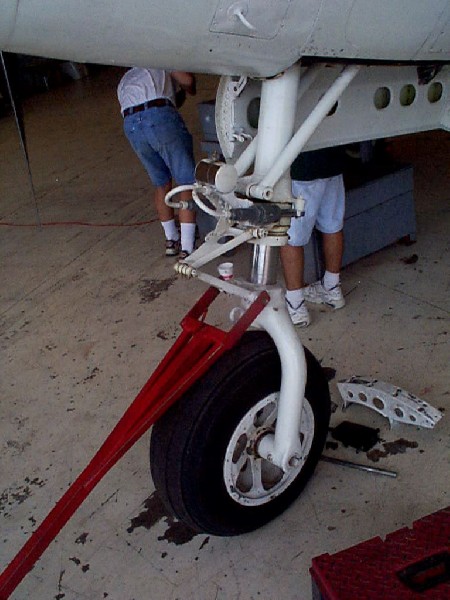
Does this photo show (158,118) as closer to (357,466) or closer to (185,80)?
(185,80)

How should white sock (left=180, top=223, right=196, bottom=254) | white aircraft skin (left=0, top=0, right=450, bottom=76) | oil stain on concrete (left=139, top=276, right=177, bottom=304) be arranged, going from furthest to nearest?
white sock (left=180, top=223, right=196, bottom=254) < oil stain on concrete (left=139, top=276, right=177, bottom=304) < white aircraft skin (left=0, top=0, right=450, bottom=76)

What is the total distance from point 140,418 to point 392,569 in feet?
2.03

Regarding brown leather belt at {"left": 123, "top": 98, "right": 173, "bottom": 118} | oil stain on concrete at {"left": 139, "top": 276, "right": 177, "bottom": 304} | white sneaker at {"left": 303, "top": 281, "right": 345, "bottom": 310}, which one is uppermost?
brown leather belt at {"left": 123, "top": 98, "right": 173, "bottom": 118}

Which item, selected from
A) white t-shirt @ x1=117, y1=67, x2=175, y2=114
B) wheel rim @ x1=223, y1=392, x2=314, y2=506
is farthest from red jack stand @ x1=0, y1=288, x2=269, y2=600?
white t-shirt @ x1=117, y1=67, x2=175, y2=114

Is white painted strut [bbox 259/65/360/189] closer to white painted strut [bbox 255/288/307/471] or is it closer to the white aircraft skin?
the white aircraft skin

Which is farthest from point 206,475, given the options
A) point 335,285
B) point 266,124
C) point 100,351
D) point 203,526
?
point 335,285

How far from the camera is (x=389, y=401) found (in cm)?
192

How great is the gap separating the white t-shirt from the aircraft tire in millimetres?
1931

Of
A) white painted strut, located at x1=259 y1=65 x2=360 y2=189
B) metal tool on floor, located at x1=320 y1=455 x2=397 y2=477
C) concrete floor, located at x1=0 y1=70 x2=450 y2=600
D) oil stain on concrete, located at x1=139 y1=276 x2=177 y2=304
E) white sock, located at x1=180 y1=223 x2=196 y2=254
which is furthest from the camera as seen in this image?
white sock, located at x1=180 y1=223 x2=196 y2=254

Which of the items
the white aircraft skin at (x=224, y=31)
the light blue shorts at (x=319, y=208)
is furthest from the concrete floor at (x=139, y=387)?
the white aircraft skin at (x=224, y=31)

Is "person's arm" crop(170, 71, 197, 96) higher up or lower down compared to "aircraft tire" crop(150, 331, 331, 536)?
higher up

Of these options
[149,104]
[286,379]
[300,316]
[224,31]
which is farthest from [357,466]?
[149,104]

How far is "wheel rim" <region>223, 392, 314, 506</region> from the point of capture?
147cm

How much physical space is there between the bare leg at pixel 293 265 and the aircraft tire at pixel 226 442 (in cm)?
97
